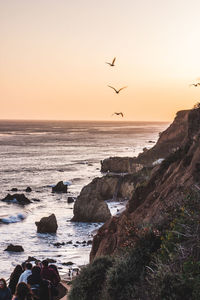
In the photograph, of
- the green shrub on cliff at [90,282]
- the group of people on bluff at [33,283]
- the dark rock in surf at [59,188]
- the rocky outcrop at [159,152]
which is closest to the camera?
the group of people on bluff at [33,283]

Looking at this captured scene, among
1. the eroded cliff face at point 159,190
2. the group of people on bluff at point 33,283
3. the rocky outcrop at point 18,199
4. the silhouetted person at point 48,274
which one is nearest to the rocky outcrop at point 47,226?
the rocky outcrop at point 18,199

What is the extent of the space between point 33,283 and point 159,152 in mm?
64510

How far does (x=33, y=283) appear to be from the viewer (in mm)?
10016

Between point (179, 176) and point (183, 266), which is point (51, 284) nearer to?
point (183, 266)

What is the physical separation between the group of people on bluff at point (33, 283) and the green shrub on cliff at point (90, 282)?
76cm

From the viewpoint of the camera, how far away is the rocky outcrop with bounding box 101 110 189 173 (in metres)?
70.9

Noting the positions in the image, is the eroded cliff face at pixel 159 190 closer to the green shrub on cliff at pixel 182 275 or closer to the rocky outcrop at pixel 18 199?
the green shrub on cliff at pixel 182 275

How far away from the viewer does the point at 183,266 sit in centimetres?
753

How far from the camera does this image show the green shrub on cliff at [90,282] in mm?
9805

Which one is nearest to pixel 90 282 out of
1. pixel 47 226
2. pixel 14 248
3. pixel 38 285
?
pixel 38 285

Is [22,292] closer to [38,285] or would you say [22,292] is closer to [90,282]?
[38,285]

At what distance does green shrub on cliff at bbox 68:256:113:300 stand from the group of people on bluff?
0.76 meters

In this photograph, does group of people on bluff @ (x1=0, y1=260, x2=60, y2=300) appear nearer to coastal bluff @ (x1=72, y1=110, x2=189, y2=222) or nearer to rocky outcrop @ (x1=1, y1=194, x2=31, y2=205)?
coastal bluff @ (x1=72, y1=110, x2=189, y2=222)

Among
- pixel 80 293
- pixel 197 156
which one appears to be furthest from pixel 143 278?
pixel 197 156
